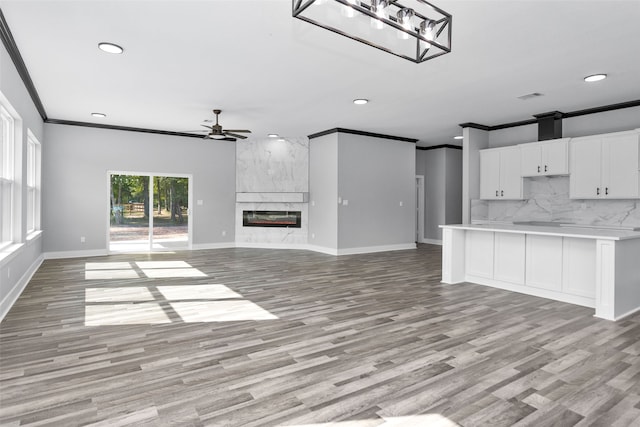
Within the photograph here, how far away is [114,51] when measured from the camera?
4.01 m

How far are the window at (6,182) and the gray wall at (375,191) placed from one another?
17.9 ft

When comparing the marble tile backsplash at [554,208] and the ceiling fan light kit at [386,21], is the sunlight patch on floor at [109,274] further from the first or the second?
the marble tile backsplash at [554,208]

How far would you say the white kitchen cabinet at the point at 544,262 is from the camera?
Answer: 442 cm

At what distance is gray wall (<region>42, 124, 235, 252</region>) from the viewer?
7461 mm

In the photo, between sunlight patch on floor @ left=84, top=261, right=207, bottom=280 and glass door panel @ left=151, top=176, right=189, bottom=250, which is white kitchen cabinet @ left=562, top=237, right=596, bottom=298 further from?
glass door panel @ left=151, top=176, right=189, bottom=250

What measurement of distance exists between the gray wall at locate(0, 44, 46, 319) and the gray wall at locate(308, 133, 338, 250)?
17.1 ft

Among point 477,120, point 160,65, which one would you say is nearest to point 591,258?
point 477,120

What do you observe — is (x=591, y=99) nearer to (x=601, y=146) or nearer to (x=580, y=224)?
(x=601, y=146)

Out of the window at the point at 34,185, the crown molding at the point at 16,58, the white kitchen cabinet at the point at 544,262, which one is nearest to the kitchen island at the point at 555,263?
the white kitchen cabinet at the point at 544,262

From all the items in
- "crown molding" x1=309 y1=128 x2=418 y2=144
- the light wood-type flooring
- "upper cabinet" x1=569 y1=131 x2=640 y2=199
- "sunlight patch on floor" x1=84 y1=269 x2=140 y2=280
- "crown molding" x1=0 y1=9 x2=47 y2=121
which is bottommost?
the light wood-type flooring

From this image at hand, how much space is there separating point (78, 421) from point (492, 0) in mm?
3851

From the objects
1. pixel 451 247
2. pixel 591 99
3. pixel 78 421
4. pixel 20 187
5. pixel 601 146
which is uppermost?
pixel 591 99

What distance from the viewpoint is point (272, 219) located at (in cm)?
939

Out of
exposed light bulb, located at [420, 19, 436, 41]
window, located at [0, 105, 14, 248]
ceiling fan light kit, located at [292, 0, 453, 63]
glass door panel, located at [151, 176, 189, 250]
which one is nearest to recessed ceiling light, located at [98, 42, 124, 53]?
window, located at [0, 105, 14, 248]
